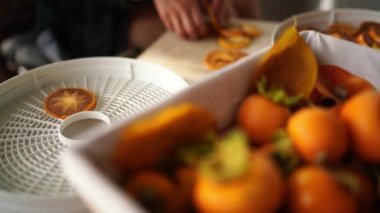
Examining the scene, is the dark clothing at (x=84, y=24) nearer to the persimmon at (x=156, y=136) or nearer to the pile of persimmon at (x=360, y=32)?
the pile of persimmon at (x=360, y=32)

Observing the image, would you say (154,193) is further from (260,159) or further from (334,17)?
(334,17)

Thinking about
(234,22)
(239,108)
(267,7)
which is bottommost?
(267,7)

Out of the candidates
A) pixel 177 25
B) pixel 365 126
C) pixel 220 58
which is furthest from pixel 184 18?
pixel 365 126

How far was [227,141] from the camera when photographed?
225 mm

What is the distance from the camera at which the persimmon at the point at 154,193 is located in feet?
0.75

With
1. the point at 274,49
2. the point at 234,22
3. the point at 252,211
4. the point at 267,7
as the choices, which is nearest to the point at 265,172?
the point at 252,211

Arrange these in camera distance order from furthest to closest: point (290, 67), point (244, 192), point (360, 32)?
point (360, 32), point (290, 67), point (244, 192)

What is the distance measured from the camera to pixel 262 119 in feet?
0.94

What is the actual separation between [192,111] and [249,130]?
0.19 feet

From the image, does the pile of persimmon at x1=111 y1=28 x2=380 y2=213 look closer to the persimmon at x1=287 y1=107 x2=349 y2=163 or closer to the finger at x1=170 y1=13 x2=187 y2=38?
the persimmon at x1=287 y1=107 x2=349 y2=163

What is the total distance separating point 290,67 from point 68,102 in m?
0.30

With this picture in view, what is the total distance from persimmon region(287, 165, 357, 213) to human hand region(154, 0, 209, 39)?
1.73 ft

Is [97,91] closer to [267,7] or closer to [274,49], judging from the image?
[274,49]

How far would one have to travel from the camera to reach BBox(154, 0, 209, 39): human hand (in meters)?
0.72
